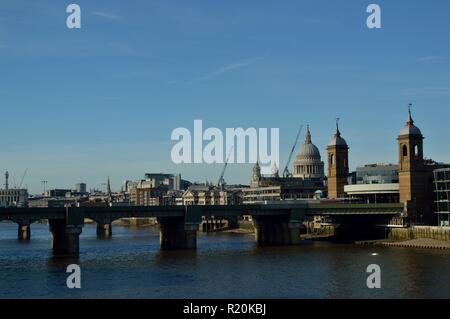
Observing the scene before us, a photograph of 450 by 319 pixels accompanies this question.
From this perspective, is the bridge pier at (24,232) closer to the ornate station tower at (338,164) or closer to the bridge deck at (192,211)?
the bridge deck at (192,211)

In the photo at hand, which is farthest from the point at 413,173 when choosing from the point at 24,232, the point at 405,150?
the point at 24,232

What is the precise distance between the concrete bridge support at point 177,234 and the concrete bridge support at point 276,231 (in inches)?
790

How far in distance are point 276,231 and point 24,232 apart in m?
81.2

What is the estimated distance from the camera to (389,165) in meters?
187

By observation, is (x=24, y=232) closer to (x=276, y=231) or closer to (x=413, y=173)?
(x=276, y=231)

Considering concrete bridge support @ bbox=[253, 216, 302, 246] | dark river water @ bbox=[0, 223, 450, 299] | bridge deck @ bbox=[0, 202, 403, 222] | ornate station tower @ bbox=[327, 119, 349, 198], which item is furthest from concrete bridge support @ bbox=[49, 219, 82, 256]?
ornate station tower @ bbox=[327, 119, 349, 198]

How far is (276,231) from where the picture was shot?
490 ft

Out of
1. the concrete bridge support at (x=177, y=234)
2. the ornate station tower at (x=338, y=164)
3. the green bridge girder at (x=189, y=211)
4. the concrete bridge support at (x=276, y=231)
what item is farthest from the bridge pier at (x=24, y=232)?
the ornate station tower at (x=338, y=164)
